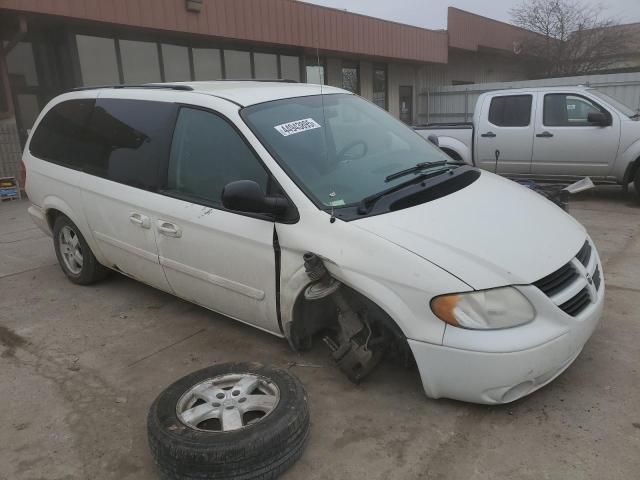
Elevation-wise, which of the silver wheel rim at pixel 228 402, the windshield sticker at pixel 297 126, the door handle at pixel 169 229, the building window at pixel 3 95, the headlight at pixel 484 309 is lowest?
the silver wheel rim at pixel 228 402

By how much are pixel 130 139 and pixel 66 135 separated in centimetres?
105

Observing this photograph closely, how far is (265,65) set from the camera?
15.1 meters

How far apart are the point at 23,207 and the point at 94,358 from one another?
23.6 feet

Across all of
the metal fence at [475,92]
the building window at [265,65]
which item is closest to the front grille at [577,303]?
the building window at [265,65]

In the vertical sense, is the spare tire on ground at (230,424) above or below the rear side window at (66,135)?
below

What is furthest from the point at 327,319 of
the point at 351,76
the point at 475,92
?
the point at 475,92

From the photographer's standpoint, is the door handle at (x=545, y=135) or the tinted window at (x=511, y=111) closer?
the door handle at (x=545, y=135)

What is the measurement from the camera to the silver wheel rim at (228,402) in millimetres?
2508

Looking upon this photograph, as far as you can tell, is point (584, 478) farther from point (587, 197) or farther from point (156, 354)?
point (587, 197)

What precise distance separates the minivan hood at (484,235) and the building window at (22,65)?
11129 millimetres

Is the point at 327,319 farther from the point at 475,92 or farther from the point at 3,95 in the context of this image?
the point at 475,92

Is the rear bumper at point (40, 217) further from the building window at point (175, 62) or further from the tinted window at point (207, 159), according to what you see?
the building window at point (175, 62)

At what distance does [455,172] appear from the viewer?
3.53m

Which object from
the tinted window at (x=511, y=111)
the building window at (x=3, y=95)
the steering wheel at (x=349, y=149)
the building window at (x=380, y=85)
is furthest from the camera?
the building window at (x=380, y=85)
